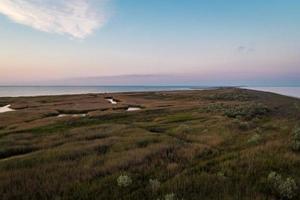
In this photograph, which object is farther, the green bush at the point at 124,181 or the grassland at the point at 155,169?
the green bush at the point at 124,181

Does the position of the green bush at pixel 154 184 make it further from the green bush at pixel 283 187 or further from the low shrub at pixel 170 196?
the green bush at pixel 283 187

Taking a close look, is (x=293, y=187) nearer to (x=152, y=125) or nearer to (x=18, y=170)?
(x=18, y=170)

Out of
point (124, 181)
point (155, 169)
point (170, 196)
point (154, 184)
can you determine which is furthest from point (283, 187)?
point (124, 181)

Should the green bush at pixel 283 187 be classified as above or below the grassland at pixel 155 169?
above

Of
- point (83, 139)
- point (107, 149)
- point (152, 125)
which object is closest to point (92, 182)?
point (107, 149)

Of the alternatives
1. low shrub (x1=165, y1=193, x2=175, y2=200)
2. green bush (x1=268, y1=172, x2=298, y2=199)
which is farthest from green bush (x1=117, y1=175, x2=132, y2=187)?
green bush (x1=268, y1=172, x2=298, y2=199)

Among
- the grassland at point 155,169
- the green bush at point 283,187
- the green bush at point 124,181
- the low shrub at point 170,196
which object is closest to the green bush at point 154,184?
the grassland at point 155,169

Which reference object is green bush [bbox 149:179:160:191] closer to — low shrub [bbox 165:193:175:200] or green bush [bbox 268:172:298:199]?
low shrub [bbox 165:193:175:200]

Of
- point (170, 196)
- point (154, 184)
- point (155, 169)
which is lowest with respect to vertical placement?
point (155, 169)

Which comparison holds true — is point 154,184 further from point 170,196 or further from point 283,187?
point 283,187

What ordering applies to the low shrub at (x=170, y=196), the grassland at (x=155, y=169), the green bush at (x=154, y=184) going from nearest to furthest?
the low shrub at (x=170, y=196) < the grassland at (x=155, y=169) < the green bush at (x=154, y=184)
